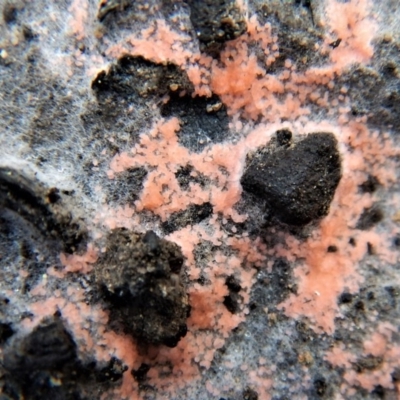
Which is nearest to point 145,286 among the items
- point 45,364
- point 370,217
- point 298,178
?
point 45,364

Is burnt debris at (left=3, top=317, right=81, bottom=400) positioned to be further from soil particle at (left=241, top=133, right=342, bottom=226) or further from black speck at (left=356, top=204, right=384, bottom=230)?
black speck at (left=356, top=204, right=384, bottom=230)

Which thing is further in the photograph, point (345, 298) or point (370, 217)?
point (370, 217)

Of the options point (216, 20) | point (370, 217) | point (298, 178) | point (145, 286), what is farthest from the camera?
point (370, 217)

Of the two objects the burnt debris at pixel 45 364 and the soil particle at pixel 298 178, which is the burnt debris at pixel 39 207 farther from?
the soil particle at pixel 298 178

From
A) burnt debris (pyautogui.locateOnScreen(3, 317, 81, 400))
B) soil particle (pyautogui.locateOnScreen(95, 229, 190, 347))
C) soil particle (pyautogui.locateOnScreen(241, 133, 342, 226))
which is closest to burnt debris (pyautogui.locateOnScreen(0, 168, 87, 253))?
soil particle (pyautogui.locateOnScreen(95, 229, 190, 347))

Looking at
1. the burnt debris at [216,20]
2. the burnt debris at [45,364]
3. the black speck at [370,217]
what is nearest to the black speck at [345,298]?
the black speck at [370,217]

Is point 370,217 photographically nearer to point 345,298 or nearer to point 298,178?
point 345,298
